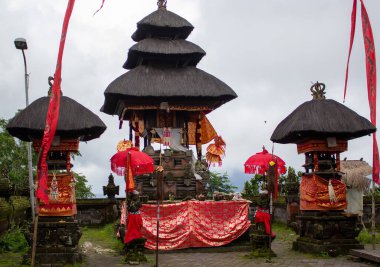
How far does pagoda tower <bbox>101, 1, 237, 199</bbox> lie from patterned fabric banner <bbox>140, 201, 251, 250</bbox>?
19.0 ft

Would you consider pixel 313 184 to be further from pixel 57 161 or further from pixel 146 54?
pixel 146 54

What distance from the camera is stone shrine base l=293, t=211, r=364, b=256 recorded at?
13.8m

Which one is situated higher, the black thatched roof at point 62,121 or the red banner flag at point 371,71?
the red banner flag at point 371,71

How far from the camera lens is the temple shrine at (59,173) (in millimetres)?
12781

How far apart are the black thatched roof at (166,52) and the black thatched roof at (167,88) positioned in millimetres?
541

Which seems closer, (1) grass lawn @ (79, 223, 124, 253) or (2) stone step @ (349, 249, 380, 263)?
(2) stone step @ (349, 249, 380, 263)

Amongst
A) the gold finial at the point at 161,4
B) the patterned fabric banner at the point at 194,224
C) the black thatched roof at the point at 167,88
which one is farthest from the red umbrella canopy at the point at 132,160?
the gold finial at the point at 161,4

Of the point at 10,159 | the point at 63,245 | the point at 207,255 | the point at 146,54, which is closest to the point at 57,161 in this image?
the point at 63,245

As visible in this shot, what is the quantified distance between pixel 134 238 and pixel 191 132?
13.2 meters

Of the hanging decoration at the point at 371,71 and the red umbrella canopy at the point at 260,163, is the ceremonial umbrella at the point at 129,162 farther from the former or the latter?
the hanging decoration at the point at 371,71

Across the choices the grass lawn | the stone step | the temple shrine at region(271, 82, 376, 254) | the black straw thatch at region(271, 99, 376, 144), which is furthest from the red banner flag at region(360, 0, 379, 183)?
the grass lawn

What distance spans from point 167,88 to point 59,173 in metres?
10.9

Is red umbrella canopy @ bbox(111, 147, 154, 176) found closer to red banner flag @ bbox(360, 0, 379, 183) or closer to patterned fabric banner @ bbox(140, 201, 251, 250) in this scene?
patterned fabric banner @ bbox(140, 201, 251, 250)

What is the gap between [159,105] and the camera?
2395 cm
